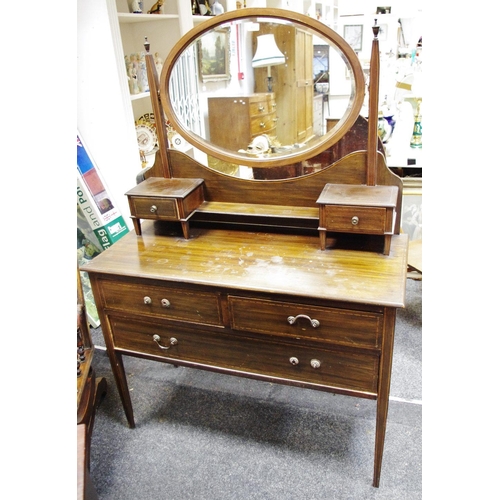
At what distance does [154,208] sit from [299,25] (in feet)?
2.24

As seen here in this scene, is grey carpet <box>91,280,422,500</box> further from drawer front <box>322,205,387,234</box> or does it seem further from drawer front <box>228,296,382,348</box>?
drawer front <box>322,205,387,234</box>

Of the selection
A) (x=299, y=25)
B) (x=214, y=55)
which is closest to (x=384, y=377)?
(x=299, y=25)

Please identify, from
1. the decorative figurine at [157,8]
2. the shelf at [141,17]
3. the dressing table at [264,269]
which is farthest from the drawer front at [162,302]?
the decorative figurine at [157,8]

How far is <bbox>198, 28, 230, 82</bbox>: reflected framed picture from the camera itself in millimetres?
1287

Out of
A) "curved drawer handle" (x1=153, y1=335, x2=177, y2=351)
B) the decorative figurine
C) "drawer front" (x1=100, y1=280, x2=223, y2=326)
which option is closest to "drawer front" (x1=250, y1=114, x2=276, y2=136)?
"drawer front" (x1=100, y1=280, x2=223, y2=326)

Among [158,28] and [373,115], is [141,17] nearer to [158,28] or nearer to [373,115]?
[158,28]

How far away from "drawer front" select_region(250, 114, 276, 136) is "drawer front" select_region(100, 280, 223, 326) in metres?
0.57

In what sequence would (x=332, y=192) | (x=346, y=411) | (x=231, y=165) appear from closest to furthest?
(x=332, y=192) → (x=231, y=165) → (x=346, y=411)

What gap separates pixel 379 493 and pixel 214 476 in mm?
517

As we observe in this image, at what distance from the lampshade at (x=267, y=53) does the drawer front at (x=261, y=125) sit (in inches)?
6.3

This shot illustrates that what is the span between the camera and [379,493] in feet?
4.21
